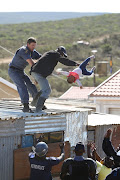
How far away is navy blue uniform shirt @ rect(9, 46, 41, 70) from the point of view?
36.6 feet

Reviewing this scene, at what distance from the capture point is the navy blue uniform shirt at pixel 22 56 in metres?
11.1

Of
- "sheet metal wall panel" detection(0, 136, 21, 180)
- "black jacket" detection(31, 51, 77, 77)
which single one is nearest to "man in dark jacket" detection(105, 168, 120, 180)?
"sheet metal wall panel" detection(0, 136, 21, 180)

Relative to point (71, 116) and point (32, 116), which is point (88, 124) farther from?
point (32, 116)

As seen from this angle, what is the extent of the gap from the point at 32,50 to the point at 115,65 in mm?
48778

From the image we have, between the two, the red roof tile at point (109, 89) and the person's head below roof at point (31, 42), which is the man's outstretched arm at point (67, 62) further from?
the red roof tile at point (109, 89)

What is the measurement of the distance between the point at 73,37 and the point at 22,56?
234 feet

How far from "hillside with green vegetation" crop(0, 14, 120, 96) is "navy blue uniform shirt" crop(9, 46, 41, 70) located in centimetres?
3456

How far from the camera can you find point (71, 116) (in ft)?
36.7

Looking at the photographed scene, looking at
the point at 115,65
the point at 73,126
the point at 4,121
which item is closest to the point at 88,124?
the point at 73,126

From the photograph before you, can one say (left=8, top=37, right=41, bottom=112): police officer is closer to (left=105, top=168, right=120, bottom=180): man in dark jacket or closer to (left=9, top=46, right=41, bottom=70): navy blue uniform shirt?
(left=9, top=46, right=41, bottom=70): navy blue uniform shirt

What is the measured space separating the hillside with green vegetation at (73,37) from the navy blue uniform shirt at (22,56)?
3456 cm

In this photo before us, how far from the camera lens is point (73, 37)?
270ft

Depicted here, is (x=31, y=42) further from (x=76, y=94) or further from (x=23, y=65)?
(x=76, y=94)

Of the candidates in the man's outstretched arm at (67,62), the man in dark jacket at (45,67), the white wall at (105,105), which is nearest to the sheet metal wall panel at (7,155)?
the man in dark jacket at (45,67)
